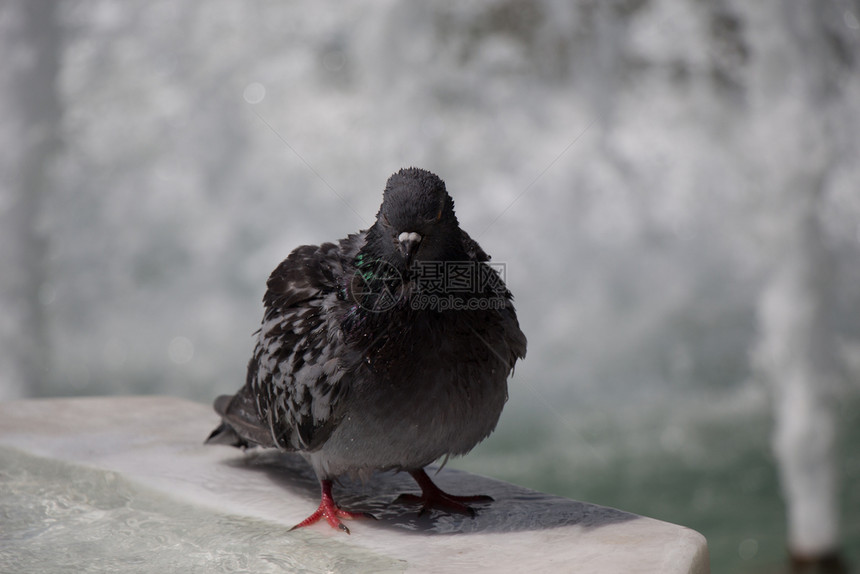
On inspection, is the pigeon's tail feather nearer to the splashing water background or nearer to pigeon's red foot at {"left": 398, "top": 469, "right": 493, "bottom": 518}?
pigeon's red foot at {"left": 398, "top": 469, "right": 493, "bottom": 518}

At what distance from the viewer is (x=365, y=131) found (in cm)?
A: 828

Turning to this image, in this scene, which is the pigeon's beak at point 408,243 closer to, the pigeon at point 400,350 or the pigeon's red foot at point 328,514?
the pigeon at point 400,350

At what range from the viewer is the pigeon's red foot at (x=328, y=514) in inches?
102

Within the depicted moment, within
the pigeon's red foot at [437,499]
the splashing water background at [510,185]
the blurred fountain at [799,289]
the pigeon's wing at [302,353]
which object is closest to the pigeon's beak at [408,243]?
the pigeon's wing at [302,353]

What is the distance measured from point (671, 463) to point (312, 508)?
4.73 metres

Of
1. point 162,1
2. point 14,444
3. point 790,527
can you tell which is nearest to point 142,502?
point 14,444

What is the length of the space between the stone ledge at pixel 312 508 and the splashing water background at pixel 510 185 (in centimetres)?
380

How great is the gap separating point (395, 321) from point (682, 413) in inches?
215

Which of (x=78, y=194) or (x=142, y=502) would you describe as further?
(x=78, y=194)

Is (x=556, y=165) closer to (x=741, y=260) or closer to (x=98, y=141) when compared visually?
(x=741, y=260)

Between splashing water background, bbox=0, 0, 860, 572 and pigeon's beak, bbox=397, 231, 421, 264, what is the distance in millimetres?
4724

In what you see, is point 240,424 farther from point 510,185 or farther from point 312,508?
point 510,185

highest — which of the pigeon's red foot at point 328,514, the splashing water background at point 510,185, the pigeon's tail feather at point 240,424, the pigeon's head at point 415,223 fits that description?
the splashing water background at point 510,185

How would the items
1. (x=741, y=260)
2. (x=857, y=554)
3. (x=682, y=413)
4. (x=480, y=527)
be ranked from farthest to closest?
(x=741, y=260) < (x=682, y=413) < (x=857, y=554) < (x=480, y=527)
